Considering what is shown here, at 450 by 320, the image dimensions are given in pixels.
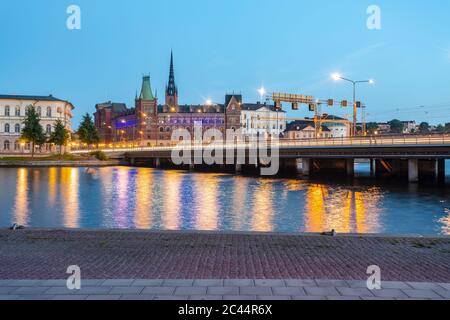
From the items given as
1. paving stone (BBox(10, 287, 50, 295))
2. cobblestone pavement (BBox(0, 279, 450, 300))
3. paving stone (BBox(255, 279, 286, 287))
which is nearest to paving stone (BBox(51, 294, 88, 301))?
cobblestone pavement (BBox(0, 279, 450, 300))

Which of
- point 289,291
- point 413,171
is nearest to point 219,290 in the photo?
point 289,291

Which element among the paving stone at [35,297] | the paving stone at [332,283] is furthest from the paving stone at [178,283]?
the paving stone at [332,283]

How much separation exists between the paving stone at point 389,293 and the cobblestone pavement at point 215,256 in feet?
2.45

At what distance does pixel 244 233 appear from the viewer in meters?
17.5

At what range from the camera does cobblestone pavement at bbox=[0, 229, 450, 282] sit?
11.6 m

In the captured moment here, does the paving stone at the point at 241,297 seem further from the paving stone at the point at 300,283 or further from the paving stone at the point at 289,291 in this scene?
the paving stone at the point at 300,283

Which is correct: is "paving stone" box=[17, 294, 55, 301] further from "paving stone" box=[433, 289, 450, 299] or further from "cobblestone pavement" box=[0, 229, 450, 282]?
"paving stone" box=[433, 289, 450, 299]

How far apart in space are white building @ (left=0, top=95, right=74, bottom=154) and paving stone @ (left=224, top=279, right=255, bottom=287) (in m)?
135

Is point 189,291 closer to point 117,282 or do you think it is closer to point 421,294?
point 117,282

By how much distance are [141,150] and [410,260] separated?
113709mm

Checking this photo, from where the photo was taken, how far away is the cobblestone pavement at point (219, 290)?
9500 mm
